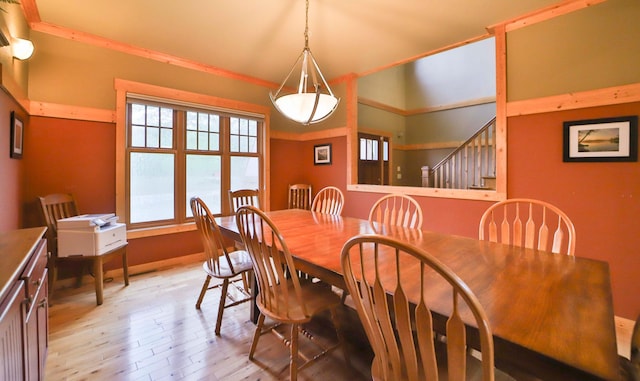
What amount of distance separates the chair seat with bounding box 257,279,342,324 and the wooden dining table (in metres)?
0.27

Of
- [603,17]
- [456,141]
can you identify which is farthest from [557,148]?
[456,141]

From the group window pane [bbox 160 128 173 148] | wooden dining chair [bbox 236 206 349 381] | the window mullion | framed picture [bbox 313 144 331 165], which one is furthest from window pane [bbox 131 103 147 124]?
wooden dining chair [bbox 236 206 349 381]

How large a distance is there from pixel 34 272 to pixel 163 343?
1.03 meters

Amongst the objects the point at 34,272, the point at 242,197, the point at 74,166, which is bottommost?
the point at 34,272

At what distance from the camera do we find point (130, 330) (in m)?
2.15

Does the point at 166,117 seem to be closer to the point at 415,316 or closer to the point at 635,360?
the point at 415,316

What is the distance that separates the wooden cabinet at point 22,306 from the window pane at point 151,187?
194cm

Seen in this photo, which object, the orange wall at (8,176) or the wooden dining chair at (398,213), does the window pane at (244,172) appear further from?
the wooden dining chair at (398,213)

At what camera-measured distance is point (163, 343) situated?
2.00 metres

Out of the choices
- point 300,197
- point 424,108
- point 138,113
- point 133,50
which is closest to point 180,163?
point 138,113

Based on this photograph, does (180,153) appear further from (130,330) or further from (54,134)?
(130,330)

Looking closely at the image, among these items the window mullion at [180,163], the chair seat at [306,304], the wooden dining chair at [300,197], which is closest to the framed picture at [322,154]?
the wooden dining chair at [300,197]

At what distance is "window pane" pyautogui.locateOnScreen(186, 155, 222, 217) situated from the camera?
12.5 ft

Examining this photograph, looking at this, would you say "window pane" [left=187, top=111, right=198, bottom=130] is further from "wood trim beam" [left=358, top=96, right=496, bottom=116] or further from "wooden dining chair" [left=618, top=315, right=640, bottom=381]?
"wooden dining chair" [left=618, top=315, right=640, bottom=381]
